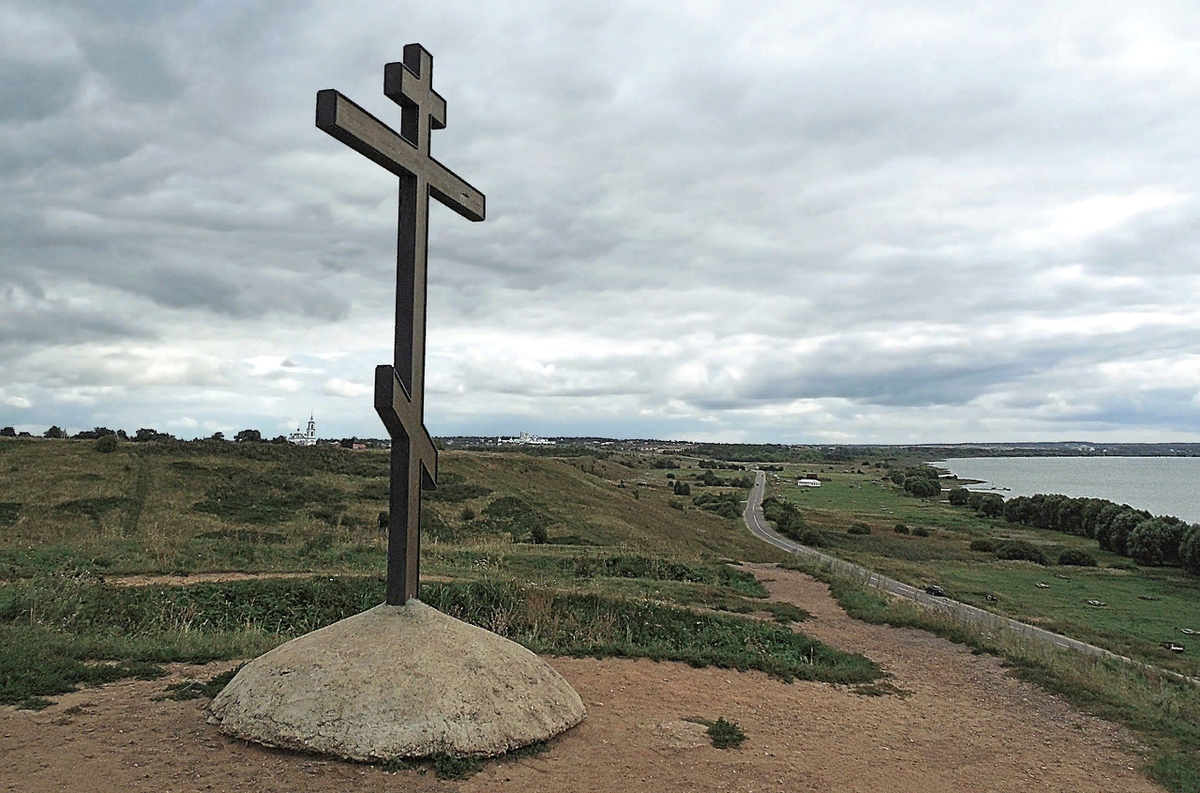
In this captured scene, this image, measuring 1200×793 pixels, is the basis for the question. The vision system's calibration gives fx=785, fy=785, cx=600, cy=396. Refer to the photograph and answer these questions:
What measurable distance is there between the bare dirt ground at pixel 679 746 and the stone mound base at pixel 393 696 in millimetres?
157

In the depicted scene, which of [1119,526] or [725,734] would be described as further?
[1119,526]

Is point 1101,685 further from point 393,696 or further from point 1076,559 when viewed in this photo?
point 1076,559

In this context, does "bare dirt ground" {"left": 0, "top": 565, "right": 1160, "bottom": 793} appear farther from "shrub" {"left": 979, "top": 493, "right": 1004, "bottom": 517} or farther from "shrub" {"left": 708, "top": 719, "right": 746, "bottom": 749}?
"shrub" {"left": 979, "top": 493, "right": 1004, "bottom": 517}

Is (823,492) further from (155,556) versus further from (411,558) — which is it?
(411,558)

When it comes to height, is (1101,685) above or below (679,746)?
below

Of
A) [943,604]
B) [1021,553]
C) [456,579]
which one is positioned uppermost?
[456,579]

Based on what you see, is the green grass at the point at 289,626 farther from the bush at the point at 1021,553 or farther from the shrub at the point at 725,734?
the bush at the point at 1021,553

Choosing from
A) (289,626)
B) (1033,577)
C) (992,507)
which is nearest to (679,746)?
(289,626)

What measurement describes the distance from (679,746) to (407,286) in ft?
13.0

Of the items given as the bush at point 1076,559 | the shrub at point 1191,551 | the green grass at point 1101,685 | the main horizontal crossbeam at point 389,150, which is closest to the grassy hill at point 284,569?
the green grass at point 1101,685

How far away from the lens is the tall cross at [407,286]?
18.4ft

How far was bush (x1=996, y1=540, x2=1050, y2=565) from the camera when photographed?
1796 inches

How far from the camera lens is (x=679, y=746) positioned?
18.6 feet

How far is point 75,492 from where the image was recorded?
2453 cm
